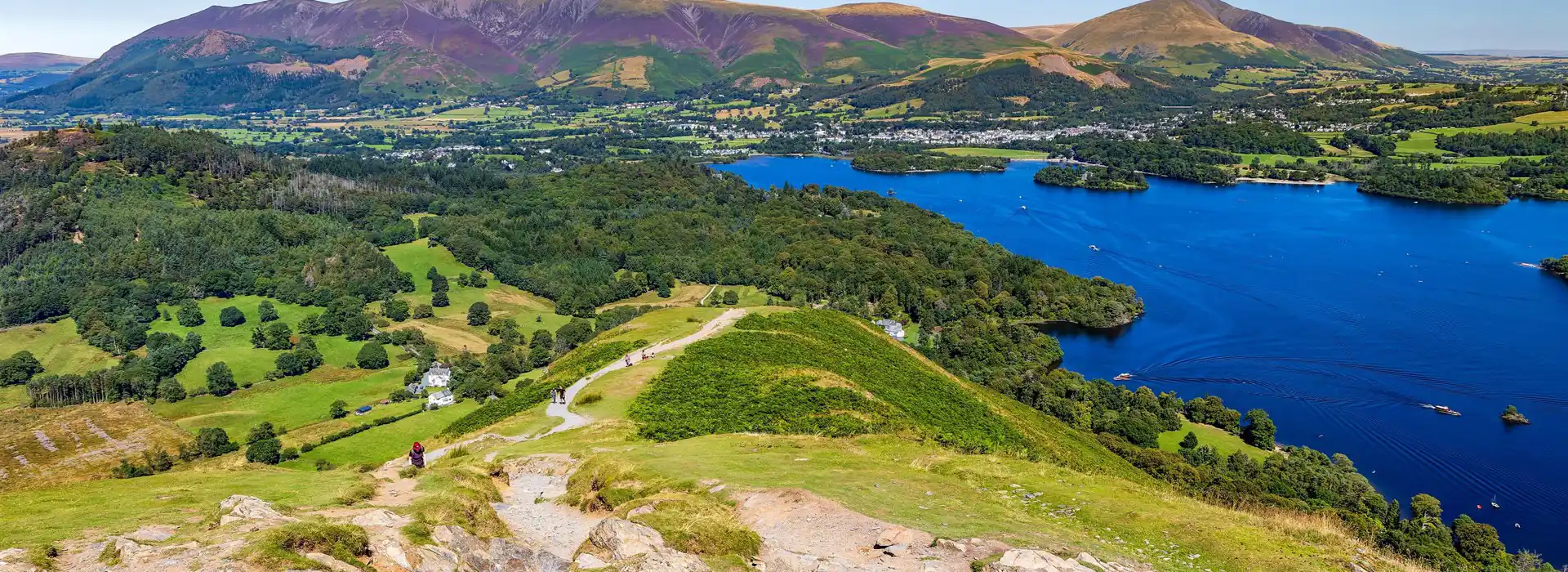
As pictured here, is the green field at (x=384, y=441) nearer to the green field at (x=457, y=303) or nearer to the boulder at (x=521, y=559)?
the green field at (x=457, y=303)

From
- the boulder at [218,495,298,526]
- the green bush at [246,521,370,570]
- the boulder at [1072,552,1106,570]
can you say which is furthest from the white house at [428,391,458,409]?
the boulder at [1072,552,1106,570]

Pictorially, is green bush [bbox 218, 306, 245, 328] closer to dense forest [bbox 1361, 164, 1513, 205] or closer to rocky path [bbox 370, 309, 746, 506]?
rocky path [bbox 370, 309, 746, 506]

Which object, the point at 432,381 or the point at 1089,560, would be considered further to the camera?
the point at 432,381

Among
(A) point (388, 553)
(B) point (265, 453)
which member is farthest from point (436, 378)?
(A) point (388, 553)

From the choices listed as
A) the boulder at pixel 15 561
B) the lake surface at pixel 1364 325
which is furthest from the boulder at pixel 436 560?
the lake surface at pixel 1364 325

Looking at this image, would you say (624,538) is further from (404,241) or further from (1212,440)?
(404,241)
